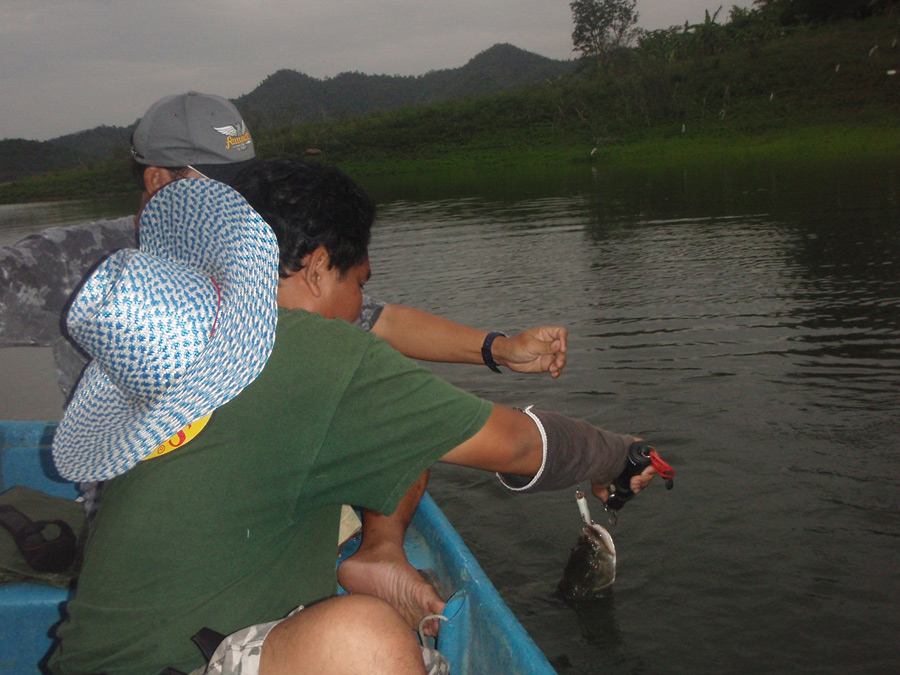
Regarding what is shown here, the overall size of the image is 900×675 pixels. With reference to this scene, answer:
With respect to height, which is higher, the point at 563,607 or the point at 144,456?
the point at 144,456

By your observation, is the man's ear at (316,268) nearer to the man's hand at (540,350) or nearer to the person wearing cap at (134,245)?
the person wearing cap at (134,245)

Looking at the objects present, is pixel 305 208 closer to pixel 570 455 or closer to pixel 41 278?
pixel 570 455

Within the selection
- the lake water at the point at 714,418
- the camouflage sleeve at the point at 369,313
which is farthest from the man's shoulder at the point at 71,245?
the lake water at the point at 714,418

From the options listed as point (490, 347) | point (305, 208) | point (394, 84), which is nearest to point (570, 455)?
point (305, 208)

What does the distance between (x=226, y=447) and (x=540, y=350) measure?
1.59 meters

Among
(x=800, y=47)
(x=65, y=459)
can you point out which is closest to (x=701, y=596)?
(x=65, y=459)

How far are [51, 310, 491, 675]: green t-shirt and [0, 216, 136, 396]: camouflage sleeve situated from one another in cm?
131

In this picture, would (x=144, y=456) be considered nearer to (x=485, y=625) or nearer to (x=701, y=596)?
(x=485, y=625)

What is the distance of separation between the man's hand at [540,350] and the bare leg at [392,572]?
58 centimetres

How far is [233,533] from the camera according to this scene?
1.36m

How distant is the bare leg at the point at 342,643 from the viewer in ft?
4.23

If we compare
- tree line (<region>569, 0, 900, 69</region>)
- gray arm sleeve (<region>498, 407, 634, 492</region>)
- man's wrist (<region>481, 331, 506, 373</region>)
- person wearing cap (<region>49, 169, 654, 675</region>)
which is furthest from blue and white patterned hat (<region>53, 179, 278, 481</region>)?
tree line (<region>569, 0, 900, 69</region>)

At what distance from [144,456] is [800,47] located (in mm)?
34725

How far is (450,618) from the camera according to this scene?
2.08 meters
